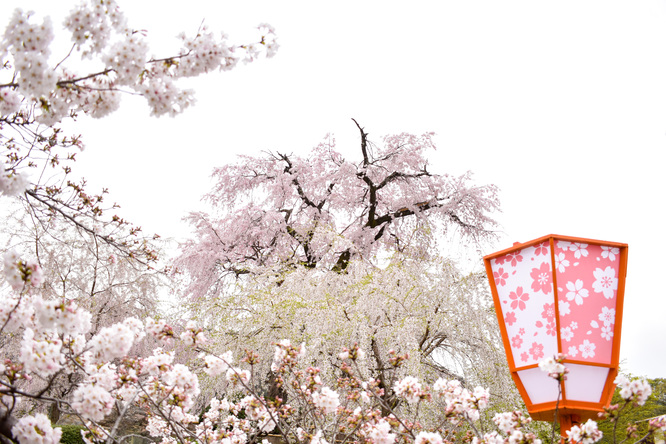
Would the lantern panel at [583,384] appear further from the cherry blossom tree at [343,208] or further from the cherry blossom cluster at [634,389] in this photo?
the cherry blossom tree at [343,208]

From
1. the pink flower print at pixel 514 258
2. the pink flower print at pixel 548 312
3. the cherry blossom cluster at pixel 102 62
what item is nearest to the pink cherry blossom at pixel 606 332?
the pink flower print at pixel 548 312

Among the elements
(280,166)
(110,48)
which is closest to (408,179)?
(280,166)

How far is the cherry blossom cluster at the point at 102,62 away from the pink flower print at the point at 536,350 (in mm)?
2055

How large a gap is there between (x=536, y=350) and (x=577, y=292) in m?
0.35

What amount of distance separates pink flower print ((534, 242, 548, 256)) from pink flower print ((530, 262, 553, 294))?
6 centimetres

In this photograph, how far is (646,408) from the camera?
35.9 feet

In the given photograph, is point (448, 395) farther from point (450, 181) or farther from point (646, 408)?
point (646, 408)

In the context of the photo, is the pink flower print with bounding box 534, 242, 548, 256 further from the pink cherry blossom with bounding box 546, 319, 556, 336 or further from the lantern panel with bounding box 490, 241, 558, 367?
the pink cherry blossom with bounding box 546, 319, 556, 336

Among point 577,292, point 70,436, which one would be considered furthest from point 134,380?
point 70,436

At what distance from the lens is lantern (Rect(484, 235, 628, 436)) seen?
218 cm

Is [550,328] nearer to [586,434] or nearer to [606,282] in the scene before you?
[606,282]

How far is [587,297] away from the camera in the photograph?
223 centimetres

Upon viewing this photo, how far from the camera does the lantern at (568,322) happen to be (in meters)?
2.18

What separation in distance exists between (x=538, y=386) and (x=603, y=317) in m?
0.46
